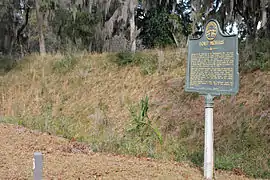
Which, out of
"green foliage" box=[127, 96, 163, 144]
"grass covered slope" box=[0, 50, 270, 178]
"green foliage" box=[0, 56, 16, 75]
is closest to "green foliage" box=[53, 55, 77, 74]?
"grass covered slope" box=[0, 50, 270, 178]

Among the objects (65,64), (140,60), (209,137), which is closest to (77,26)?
(65,64)

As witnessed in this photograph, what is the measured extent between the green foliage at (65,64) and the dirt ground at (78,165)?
8.10m

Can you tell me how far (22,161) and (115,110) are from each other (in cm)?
613

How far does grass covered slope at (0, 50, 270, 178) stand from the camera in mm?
7812

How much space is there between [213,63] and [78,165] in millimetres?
2520

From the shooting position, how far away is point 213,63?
18.8ft

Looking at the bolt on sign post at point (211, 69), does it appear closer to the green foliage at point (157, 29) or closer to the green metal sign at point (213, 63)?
the green metal sign at point (213, 63)

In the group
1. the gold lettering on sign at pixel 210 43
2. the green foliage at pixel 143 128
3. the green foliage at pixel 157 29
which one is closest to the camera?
the gold lettering on sign at pixel 210 43

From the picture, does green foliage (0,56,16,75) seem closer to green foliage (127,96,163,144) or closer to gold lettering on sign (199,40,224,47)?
green foliage (127,96,163,144)

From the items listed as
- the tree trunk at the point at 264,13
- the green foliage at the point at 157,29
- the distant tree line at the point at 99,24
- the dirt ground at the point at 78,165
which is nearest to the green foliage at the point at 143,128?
the dirt ground at the point at 78,165

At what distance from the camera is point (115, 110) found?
11945 mm

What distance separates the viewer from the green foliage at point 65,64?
15539 mm

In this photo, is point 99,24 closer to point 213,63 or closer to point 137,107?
point 137,107

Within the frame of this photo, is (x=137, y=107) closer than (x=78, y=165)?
No
